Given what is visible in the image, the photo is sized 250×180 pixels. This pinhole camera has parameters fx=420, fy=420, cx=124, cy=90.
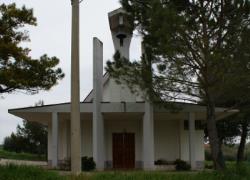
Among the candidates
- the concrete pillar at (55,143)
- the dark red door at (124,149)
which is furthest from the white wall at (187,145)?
the concrete pillar at (55,143)

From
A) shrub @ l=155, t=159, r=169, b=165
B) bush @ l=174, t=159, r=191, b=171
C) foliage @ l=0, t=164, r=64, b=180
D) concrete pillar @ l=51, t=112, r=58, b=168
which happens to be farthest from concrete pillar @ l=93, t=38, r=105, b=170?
foliage @ l=0, t=164, r=64, b=180

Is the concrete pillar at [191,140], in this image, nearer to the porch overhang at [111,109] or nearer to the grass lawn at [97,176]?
the porch overhang at [111,109]

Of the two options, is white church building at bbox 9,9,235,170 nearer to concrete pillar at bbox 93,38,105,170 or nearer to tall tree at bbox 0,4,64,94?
concrete pillar at bbox 93,38,105,170

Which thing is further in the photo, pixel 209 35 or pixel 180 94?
pixel 180 94

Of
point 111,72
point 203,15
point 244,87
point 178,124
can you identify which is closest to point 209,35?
point 203,15

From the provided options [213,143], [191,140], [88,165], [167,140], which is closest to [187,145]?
[167,140]

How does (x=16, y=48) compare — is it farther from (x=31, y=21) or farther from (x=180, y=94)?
(x=180, y=94)

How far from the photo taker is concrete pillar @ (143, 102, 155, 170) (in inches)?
798

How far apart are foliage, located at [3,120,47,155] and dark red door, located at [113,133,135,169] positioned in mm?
23025

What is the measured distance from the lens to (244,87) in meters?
15.4

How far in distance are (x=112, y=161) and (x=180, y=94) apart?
9.04 m

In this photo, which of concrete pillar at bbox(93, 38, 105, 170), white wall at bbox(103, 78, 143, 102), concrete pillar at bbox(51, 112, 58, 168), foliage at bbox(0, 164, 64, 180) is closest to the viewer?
foliage at bbox(0, 164, 64, 180)

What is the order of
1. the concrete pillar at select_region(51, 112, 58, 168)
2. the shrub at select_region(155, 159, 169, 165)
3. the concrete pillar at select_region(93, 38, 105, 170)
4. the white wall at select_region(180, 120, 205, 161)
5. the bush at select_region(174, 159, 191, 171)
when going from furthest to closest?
1. the white wall at select_region(180, 120, 205, 161)
2. the shrub at select_region(155, 159, 169, 165)
3. the bush at select_region(174, 159, 191, 171)
4. the concrete pillar at select_region(51, 112, 58, 168)
5. the concrete pillar at select_region(93, 38, 105, 170)

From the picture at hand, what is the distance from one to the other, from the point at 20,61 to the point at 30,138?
35750 mm
